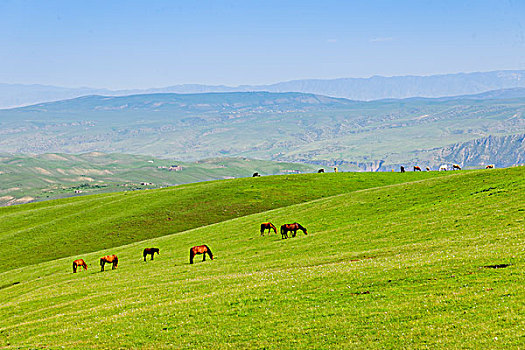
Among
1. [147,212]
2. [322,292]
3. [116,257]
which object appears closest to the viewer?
[322,292]

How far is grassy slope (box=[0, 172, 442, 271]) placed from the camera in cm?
7012

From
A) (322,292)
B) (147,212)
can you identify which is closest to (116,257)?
(322,292)

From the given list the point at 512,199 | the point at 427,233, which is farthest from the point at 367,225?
the point at 512,199

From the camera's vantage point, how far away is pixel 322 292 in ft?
77.3

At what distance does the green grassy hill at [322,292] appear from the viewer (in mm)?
18328

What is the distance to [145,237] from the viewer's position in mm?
70625

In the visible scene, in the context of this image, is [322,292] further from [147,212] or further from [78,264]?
[147,212]

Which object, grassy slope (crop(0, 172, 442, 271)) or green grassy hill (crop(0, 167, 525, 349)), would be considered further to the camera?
grassy slope (crop(0, 172, 442, 271))

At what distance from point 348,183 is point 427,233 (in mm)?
55552

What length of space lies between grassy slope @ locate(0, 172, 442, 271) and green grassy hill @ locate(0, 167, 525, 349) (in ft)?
73.5

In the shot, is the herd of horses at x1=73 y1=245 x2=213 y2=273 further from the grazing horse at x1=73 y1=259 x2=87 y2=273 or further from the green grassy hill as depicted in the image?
the green grassy hill

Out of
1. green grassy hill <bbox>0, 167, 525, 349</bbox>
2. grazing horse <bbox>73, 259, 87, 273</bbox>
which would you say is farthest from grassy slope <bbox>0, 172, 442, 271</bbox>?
green grassy hill <bbox>0, 167, 525, 349</bbox>

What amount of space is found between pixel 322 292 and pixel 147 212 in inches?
2436

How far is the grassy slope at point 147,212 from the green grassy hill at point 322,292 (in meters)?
22.4
